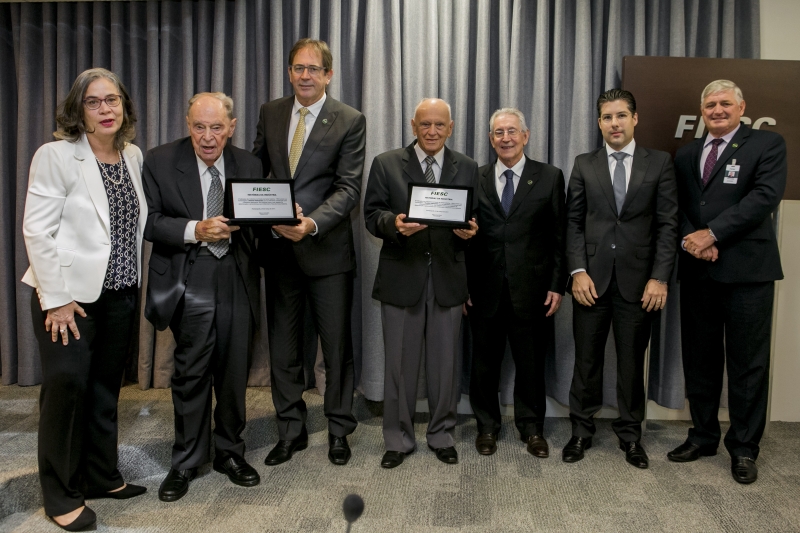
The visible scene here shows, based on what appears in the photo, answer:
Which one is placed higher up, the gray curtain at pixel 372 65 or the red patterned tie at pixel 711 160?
the gray curtain at pixel 372 65

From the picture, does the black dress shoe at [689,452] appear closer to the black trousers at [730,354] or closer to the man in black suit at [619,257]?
the black trousers at [730,354]

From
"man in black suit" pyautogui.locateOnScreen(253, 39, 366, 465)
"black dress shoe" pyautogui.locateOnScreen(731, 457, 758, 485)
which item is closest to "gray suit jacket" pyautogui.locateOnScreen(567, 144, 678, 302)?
"black dress shoe" pyautogui.locateOnScreen(731, 457, 758, 485)

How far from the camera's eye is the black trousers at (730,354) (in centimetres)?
295

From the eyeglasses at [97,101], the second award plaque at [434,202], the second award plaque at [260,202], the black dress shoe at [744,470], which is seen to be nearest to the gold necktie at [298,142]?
the second award plaque at [260,202]

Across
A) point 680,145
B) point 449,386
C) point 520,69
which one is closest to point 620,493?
point 449,386

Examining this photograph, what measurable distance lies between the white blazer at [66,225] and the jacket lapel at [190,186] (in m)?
0.32

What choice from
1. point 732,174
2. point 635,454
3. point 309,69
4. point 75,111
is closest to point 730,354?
point 635,454

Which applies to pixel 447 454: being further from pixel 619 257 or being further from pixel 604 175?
pixel 604 175

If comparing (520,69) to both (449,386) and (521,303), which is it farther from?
(449,386)

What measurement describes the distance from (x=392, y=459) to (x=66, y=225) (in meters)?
1.73

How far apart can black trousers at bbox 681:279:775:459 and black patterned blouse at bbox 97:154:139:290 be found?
255 centimetres

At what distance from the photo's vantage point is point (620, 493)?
2.74m

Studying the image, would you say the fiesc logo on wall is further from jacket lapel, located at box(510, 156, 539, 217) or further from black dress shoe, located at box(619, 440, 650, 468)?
black dress shoe, located at box(619, 440, 650, 468)

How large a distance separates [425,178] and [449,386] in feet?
3.30
